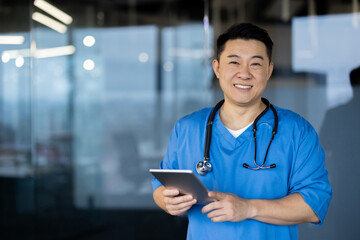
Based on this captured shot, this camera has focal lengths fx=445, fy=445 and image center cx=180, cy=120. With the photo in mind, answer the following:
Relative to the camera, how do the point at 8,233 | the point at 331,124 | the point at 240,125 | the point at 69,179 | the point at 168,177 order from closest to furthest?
the point at 168,177
the point at 240,125
the point at 331,124
the point at 8,233
the point at 69,179

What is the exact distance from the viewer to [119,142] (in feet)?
14.3

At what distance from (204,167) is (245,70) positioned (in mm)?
345

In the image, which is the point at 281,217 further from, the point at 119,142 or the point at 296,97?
the point at 119,142

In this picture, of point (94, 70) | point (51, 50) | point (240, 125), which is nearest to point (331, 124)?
point (240, 125)

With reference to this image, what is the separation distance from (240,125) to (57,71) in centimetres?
308

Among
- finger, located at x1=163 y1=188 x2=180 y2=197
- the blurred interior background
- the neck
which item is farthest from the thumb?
the blurred interior background

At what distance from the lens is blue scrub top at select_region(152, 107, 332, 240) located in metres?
1.38

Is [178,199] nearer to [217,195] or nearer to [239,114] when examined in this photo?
[217,195]

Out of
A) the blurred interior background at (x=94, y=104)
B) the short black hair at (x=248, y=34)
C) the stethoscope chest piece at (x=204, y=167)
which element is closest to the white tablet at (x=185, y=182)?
the stethoscope chest piece at (x=204, y=167)

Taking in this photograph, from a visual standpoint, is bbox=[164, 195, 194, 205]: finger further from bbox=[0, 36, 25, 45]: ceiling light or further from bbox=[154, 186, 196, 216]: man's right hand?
bbox=[0, 36, 25, 45]: ceiling light

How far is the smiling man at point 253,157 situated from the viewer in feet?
4.43

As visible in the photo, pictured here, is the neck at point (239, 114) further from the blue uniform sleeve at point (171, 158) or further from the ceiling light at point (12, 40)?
the ceiling light at point (12, 40)

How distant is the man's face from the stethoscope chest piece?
0.23 meters

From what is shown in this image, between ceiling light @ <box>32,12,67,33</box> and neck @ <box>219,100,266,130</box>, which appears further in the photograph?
ceiling light @ <box>32,12,67,33</box>
